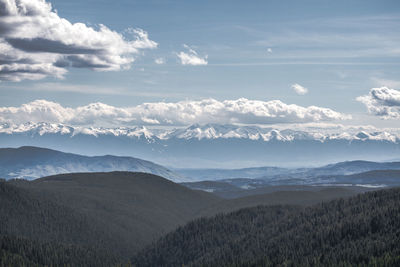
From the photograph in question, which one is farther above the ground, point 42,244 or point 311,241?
point 311,241

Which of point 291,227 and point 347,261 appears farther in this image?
point 291,227

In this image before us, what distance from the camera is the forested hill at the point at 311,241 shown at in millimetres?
114169

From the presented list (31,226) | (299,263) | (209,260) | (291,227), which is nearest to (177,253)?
(209,260)

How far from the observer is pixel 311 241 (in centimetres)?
14138

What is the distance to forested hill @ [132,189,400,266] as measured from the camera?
11417cm

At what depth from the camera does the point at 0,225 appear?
17650 cm

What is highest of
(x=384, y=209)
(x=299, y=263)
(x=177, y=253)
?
(x=384, y=209)

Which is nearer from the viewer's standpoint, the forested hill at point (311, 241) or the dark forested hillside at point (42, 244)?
the forested hill at point (311, 241)

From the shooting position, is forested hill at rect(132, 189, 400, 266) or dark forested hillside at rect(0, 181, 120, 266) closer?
forested hill at rect(132, 189, 400, 266)

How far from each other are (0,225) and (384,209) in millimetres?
134697

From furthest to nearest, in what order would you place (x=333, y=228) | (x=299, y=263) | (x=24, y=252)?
(x=333, y=228) < (x=24, y=252) < (x=299, y=263)

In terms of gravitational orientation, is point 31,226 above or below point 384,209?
below

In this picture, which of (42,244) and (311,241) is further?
(42,244)

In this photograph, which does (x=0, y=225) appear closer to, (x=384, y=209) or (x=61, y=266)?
(x=61, y=266)
